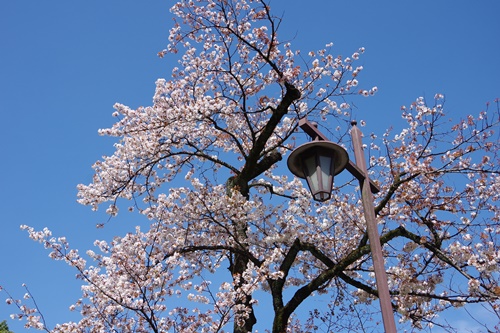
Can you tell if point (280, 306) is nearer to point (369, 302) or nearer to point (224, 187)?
point (369, 302)

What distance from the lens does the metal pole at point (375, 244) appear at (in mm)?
3562

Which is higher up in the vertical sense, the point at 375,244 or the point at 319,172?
the point at 319,172

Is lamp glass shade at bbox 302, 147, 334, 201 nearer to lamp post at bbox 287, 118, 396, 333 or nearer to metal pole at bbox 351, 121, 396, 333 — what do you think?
lamp post at bbox 287, 118, 396, 333

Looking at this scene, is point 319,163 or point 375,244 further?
point 319,163

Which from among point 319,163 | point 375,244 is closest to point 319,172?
point 319,163

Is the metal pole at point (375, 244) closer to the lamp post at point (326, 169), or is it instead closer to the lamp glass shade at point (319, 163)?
the lamp post at point (326, 169)

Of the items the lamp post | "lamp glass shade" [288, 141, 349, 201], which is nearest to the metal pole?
the lamp post

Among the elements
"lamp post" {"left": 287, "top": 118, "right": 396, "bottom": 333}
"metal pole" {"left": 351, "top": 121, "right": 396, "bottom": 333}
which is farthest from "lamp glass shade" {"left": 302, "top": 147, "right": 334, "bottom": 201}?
"metal pole" {"left": 351, "top": 121, "right": 396, "bottom": 333}

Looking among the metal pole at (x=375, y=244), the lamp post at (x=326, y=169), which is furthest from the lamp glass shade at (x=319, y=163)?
the metal pole at (x=375, y=244)

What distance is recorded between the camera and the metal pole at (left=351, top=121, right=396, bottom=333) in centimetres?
356

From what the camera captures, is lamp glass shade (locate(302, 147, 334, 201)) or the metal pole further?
lamp glass shade (locate(302, 147, 334, 201))

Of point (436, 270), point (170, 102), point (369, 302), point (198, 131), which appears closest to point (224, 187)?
point (198, 131)

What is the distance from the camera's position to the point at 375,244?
3.89 metres

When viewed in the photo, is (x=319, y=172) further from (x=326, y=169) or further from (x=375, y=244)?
(x=375, y=244)
